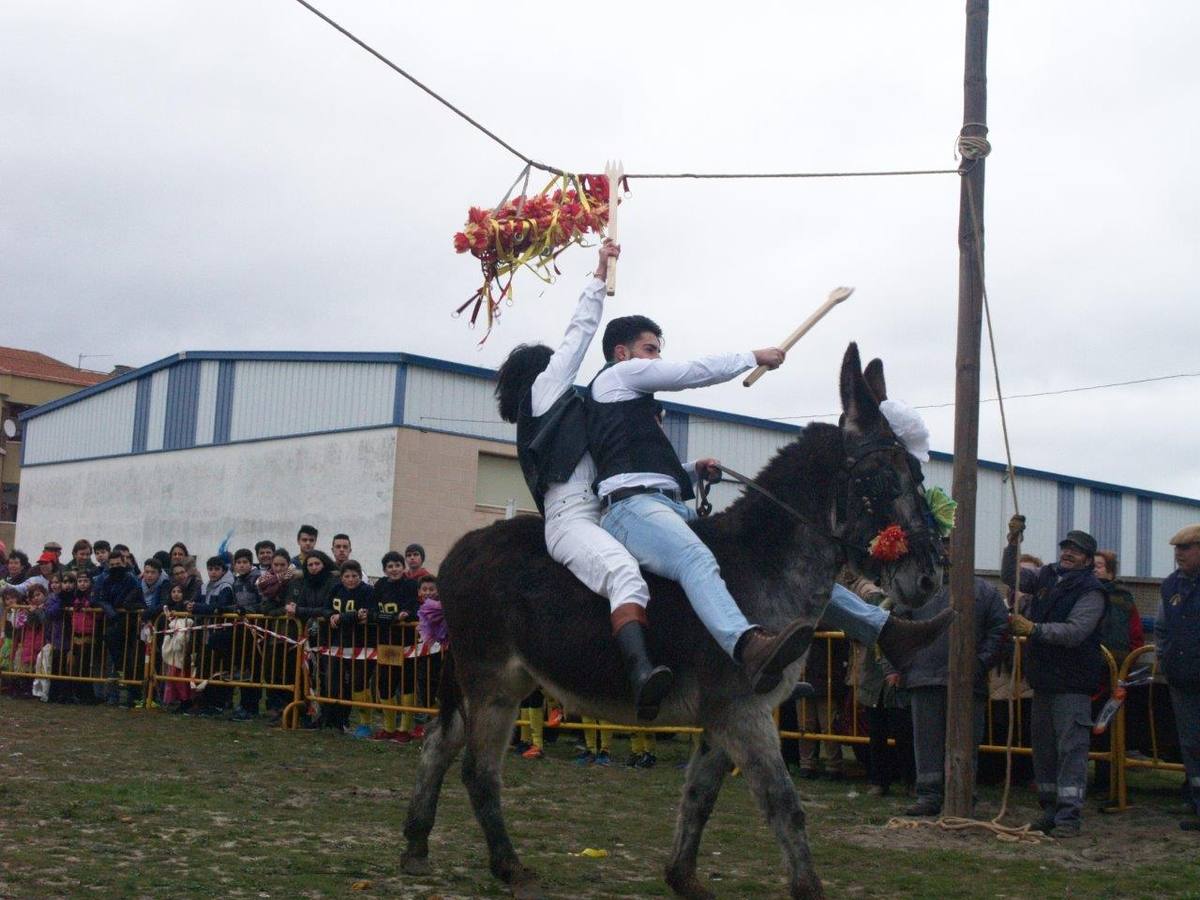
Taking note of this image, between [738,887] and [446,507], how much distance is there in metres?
26.8

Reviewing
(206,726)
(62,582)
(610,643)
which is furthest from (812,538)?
(62,582)

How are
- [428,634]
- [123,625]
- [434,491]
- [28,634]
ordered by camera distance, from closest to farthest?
[428,634] < [123,625] < [28,634] < [434,491]

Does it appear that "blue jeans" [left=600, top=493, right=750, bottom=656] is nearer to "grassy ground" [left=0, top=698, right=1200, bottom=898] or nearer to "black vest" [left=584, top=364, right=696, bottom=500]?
"black vest" [left=584, top=364, right=696, bottom=500]

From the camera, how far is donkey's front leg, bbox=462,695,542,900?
22.5ft

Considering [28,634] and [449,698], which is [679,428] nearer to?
[28,634]

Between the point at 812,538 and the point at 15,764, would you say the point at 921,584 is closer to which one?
the point at 812,538

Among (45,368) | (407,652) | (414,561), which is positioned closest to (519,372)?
(407,652)

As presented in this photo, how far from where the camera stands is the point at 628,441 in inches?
259

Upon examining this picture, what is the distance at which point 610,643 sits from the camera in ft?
20.7

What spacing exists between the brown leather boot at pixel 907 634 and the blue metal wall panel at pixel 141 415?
37.5m

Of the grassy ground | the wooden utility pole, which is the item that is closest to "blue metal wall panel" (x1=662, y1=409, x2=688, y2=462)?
the grassy ground

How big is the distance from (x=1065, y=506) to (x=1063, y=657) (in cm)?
3662

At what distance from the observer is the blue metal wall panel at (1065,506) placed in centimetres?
4394

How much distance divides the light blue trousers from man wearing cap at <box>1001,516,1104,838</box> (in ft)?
9.39
